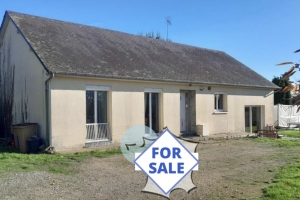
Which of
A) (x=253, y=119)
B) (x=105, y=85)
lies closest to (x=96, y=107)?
(x=105, y=85)

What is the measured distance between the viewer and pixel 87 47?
15.2 m

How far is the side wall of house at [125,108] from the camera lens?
12.2 m

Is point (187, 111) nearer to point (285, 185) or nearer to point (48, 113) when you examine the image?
point (48, 113)

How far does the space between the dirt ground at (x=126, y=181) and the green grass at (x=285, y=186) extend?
20cm

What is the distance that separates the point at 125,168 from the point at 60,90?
4.79 m

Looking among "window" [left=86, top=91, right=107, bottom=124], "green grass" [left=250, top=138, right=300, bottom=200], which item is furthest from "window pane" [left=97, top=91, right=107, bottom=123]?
"green grass" [left=250, top=138, right=300, bottom=200]

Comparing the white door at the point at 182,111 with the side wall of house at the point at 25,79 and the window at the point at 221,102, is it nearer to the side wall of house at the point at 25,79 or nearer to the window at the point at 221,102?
the window at the point at 221,102

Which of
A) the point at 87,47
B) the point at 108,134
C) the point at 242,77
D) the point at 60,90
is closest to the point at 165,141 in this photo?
the point at 60,90

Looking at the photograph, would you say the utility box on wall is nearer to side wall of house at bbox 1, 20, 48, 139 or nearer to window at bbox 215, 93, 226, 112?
window at bbox 215, 93, 226, 112

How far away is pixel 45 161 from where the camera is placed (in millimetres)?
9930

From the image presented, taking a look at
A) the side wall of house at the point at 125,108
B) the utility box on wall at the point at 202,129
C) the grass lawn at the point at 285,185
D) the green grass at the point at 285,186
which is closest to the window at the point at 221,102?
→ the side wall of house at the point at 125,108

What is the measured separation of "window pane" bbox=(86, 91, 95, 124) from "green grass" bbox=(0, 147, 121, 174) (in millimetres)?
2052

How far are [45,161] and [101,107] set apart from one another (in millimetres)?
4394

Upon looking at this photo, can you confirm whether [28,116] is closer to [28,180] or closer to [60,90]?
[60,90]
